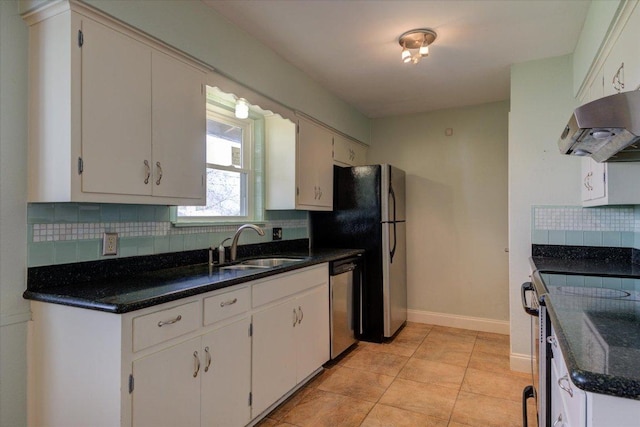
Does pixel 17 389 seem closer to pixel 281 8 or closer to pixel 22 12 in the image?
pixel 22 12

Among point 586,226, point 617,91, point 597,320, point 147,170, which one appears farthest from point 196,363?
point 586,226

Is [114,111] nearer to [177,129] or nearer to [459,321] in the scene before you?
[177,129]

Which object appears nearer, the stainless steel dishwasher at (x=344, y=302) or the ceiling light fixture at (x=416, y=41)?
the ceiling light fixture at (x=416, y=41)

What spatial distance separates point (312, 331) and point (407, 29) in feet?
7.21

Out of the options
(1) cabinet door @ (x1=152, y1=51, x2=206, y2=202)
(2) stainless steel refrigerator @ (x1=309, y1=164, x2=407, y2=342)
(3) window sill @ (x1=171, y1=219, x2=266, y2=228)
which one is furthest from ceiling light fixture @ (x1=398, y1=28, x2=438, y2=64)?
(3) window sill @ (x1=171, y1=219, x2=266, y2=228)

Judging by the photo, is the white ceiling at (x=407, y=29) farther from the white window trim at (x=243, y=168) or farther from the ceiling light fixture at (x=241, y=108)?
the white window trim at (x=243, y=168)

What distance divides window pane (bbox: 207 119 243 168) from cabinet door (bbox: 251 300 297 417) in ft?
4.02

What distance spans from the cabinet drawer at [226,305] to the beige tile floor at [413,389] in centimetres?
77

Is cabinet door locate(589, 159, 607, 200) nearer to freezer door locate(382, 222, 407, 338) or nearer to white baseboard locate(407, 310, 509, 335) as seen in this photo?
freezer door locate(382, 222, 407, 338)

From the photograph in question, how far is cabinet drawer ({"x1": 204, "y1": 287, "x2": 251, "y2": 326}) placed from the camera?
1.73 m

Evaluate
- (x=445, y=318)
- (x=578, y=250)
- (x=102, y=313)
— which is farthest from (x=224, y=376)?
(x=445, y=318)

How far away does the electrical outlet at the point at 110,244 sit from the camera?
1.84m

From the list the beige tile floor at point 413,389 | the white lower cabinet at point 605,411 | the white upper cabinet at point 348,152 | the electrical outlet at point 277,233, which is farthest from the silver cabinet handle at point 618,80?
the electrical outlet at point 277,233

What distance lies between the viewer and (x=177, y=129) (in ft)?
6.48
